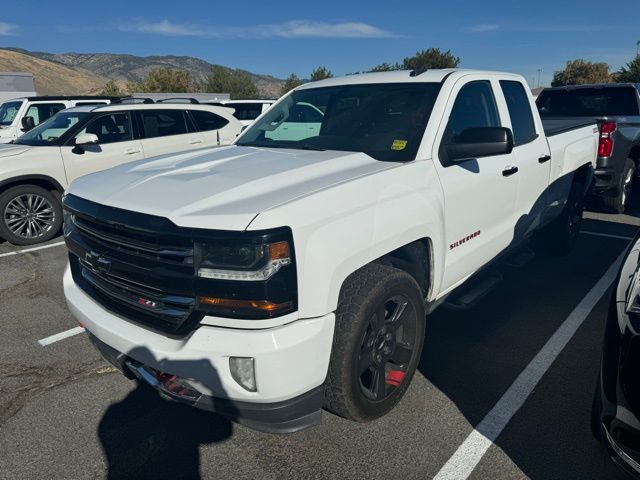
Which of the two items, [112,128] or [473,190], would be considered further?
[112,128]

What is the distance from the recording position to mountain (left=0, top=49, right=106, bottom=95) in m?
86.4

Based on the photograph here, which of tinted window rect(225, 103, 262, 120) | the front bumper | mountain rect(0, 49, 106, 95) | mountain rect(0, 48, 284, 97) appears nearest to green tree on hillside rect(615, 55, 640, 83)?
tinted window rect(225, 103, 262, 120)

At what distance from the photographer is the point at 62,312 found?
4.43m

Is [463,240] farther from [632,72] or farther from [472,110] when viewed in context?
[632,72]

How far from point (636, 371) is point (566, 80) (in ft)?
197

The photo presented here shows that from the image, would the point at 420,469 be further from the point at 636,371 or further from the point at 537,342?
the point at 537,342

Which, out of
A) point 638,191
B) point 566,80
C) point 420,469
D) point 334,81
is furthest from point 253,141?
point 566,80

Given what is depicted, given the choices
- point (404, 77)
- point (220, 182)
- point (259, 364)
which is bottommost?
point (259, 364)

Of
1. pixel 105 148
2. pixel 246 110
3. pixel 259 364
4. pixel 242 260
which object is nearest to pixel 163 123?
pixel 105 148

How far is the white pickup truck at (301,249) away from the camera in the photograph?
2.07 meters

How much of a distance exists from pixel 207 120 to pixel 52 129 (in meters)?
2.41

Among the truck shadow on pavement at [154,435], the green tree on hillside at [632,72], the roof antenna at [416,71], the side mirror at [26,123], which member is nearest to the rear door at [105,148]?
the side mirror at [26,123]

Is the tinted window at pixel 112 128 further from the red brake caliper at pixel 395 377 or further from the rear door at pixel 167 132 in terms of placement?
the red brake caliper at pixel 395 377

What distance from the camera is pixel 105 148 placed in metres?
7.38
